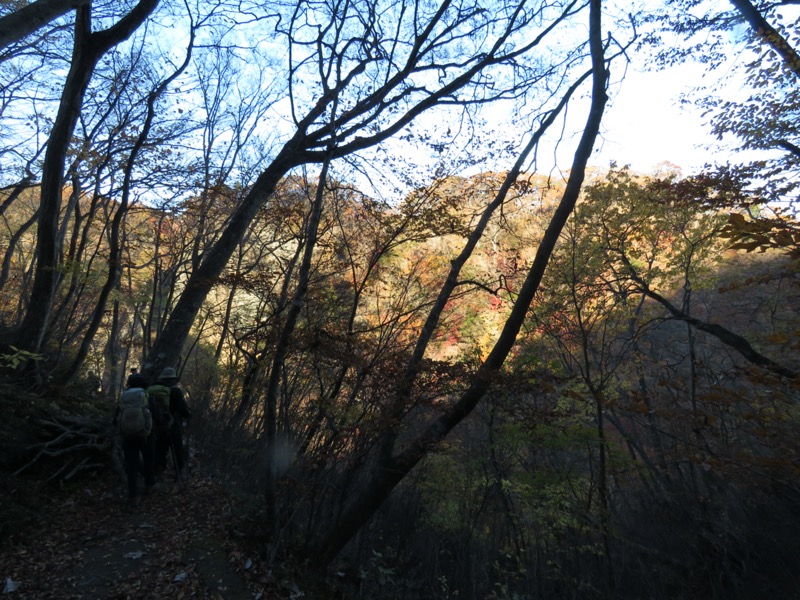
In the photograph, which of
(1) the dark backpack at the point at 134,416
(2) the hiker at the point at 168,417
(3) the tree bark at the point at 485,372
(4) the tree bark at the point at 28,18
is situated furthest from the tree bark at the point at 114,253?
(3) the tree bark at the point at 485,372

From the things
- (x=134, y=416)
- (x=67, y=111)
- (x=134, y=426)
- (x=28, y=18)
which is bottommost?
(x=134, y=426)

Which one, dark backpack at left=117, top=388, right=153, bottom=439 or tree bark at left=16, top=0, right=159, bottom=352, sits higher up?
tree bark at left=16, top=0, right=159, bottom=352

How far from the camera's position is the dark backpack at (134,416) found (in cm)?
508

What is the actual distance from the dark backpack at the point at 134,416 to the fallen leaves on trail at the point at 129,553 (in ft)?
3.14

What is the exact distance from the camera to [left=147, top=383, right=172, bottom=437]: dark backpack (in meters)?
5.70

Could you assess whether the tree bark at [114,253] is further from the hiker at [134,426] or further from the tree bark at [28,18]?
the tree bark at [28,18]

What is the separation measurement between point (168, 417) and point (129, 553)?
1.73m

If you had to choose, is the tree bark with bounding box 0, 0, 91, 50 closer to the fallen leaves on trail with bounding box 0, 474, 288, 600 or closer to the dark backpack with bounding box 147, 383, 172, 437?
the dark backpack with bounding box 147, 383, 172, 437

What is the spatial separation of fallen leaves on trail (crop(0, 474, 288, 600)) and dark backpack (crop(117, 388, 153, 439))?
957mm

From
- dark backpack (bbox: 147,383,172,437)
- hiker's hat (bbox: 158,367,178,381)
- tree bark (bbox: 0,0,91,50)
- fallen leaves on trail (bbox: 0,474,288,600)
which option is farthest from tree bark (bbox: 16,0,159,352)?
fallen leaves on trail (bbox: 0,474,288,600)

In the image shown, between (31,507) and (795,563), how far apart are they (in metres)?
9.75

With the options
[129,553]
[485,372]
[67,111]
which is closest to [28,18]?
[67,111]

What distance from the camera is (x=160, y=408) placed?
574 cm

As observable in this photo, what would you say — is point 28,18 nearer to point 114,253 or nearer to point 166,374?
point 166,374
